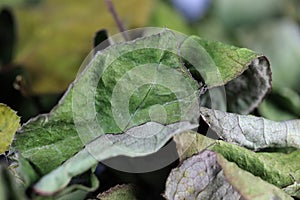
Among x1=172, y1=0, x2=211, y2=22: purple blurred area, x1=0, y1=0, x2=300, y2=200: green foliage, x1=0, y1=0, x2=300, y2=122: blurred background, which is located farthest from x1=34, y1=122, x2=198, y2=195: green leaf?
x1=172, y1=0, x2=211, y2=22: purple blurred area

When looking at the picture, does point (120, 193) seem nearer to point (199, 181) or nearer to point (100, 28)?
point (199, 181)

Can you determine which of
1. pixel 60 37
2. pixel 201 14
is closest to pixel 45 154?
pixel 60 37

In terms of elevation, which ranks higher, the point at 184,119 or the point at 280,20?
the point at 184,119

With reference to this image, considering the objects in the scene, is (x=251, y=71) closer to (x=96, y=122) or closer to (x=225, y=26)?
(x=96, y=122)

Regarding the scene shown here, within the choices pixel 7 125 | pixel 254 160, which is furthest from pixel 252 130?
pixel 7 125

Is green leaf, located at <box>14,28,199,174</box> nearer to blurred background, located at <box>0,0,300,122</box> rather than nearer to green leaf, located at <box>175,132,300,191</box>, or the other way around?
green leaf, located at <box>175,132,300,191</box>

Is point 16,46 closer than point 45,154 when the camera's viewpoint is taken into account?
No
